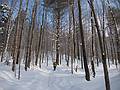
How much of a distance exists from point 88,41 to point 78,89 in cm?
Result: 3496

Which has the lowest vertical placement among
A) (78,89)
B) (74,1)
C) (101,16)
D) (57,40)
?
(78,89)

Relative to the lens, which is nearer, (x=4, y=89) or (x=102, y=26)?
(x=4, y=89)

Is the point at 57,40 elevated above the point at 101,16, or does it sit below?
below

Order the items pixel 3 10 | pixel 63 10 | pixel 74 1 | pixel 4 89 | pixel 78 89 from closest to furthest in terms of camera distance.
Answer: pixel 4 89
pixel 78 89
pixel 74 1
pixel 63 10
pixel 3 10

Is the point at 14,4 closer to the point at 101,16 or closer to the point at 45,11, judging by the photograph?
the point at 45,11

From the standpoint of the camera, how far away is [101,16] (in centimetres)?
3112

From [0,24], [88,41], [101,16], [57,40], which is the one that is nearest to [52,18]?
[57,40]

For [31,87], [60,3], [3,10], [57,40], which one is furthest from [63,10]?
[31,87]

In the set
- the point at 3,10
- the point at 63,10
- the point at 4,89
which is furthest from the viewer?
the point at 3,10

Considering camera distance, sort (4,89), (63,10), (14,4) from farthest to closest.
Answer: (63,10) → (14,4) → (4,89)

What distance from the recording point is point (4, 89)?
15.3 metres

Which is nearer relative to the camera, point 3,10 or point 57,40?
point 57,40

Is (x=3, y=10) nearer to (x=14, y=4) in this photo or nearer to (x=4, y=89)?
(x=14, y=4)

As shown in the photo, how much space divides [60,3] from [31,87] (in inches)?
695
